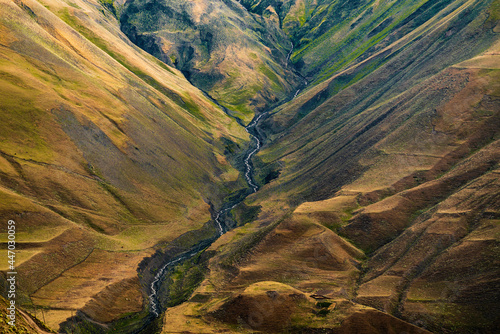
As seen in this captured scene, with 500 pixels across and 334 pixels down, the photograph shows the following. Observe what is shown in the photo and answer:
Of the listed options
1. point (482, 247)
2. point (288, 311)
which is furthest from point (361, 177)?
point (288, 311)

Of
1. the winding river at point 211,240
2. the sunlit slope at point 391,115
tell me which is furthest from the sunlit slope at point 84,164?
the sunlit slope at point 391,115

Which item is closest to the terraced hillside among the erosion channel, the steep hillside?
the steep hillside

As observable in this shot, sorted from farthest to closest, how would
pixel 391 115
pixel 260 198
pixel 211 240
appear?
pixel 260 198
pixel 391 115
pixel 211 240

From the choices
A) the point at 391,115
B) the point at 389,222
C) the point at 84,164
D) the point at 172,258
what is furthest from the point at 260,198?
the point at 389,222

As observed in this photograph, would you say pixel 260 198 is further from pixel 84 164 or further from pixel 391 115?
pixel 84 164

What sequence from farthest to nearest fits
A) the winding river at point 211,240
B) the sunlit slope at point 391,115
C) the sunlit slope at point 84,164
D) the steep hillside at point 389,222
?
the sunlit slope at point 391,115 < the winding river at point 211,240 < the sunlit slope at point 84,164 < the steep hillside at point 389,222

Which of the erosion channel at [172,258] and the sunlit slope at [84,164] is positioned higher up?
the sunlit slope at [84,164]

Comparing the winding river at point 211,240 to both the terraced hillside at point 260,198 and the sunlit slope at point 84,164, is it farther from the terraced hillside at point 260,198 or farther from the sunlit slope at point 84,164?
the sunlit slope at point 84,164

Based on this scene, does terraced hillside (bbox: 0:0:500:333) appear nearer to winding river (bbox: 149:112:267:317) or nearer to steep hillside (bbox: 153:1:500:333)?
steep hillside (bbox: 153:1:500:333)

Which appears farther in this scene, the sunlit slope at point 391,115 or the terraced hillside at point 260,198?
the sunlit slope at point 391,115
